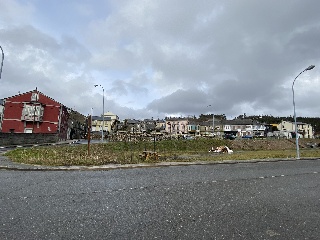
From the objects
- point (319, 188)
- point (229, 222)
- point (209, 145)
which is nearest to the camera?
point (229, 222)

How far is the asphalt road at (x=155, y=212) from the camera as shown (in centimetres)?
514

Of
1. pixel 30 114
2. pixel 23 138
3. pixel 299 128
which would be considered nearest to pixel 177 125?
pixel 299 128

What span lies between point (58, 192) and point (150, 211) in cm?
382

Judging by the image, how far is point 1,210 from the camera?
649 centimetres

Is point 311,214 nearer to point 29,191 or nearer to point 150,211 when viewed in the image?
point 150,211

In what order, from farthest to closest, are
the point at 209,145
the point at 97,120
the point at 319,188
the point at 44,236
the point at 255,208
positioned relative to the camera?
1. the point at 97,120
2. the point at 209,145
3. the point at 319,188
4. the point at 255,208
5. the point at 44,236

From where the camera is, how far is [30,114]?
62406mm

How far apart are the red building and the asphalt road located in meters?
58.2

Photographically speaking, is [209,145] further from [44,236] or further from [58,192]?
[44,236]

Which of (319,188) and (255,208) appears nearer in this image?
(255,208)

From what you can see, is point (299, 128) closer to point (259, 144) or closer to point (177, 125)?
point (177, 125)

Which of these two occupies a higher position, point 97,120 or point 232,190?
point 97,120

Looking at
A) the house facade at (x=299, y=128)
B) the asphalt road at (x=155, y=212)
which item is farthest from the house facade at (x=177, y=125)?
the asphalt road at (x=155, y=212)

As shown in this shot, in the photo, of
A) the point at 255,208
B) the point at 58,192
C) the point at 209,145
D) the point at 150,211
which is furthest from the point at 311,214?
the point at 209,145
